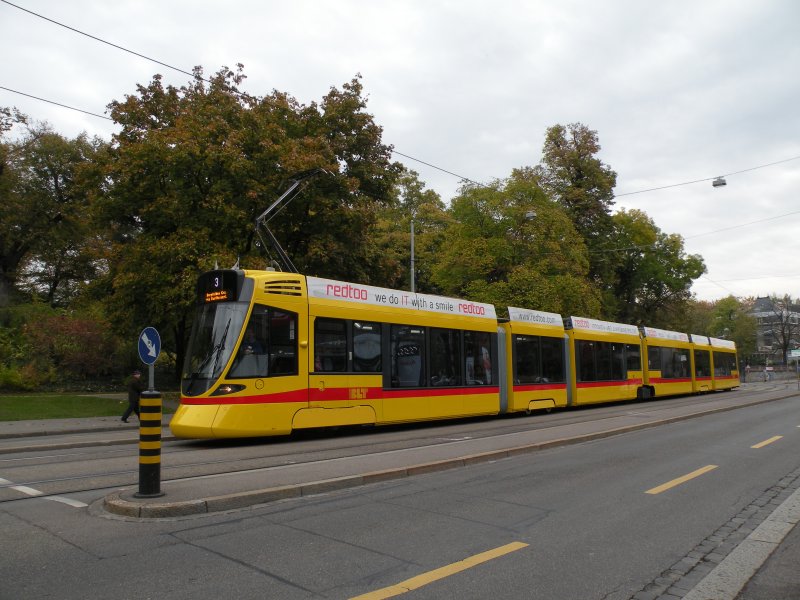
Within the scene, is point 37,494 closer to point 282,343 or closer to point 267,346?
point 267,346

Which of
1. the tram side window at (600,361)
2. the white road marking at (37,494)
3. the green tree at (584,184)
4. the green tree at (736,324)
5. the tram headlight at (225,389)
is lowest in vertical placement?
the white road marking at (37,494)

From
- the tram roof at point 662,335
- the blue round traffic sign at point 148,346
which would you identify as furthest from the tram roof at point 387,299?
the tram roof at point 662,335

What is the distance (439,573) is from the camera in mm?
4672

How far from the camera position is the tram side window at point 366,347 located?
13.8 m

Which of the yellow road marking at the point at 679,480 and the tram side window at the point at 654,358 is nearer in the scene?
the yellow road marking at the point at 679,480

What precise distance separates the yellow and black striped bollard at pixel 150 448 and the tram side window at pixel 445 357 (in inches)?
385

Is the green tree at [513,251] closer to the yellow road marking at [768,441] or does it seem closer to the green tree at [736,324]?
the yellow road marking at [768,441]

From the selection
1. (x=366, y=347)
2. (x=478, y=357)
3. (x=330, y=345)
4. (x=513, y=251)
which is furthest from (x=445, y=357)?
(x=513, y=251)

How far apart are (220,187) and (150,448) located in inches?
547

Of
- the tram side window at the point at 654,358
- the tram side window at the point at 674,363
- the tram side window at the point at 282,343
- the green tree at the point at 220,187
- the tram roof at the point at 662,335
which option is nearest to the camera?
the tram side window at the point at 282,343

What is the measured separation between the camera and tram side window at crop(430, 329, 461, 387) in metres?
16.0

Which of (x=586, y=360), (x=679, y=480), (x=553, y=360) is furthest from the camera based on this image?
(x=586, y=360)

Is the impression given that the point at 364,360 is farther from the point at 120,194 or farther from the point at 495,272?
the point at 495,272

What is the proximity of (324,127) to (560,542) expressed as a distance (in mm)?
20618
